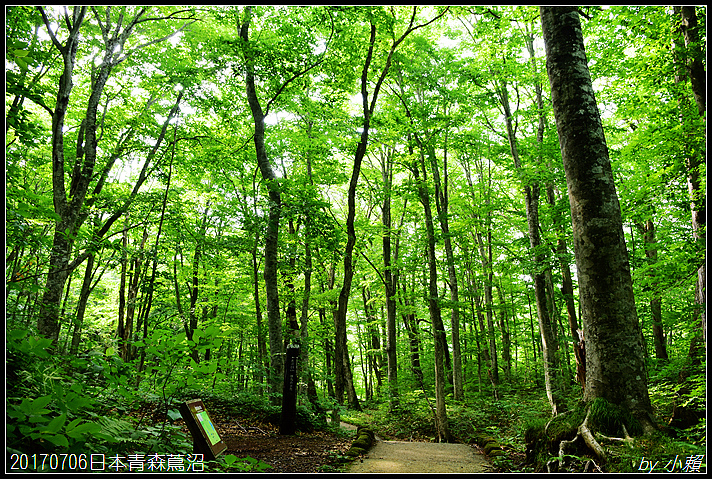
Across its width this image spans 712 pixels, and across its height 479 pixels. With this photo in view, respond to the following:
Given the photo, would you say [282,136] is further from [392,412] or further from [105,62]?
[392,412]

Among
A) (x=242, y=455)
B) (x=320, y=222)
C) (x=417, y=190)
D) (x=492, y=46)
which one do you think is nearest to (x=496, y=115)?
(x=492, y=46)

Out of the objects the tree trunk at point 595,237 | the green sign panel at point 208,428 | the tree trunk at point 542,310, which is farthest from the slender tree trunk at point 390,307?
the green sign panel at point 208,428

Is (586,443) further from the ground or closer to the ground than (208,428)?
closer to the ground

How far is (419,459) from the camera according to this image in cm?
654

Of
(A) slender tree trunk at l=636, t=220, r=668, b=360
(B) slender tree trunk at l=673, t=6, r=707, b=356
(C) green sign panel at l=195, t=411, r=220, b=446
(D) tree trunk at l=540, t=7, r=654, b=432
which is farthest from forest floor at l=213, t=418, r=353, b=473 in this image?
(A) slender tree trunk at l=636, t=220, r=668, b=360

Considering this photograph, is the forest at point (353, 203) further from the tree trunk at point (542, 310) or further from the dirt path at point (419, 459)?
the dirt path at point (419, 459)

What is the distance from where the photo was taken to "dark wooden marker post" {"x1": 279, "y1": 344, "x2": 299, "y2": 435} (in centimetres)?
A: 786

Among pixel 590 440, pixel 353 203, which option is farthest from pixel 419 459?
pixel 353 203

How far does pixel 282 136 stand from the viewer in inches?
570

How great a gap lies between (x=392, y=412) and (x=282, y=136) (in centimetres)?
1095

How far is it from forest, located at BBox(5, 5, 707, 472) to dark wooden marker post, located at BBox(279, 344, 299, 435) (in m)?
0.21

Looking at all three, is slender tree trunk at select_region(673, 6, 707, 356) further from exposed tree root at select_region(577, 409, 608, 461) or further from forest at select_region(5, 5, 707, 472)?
exposed tree root at select_region(577, 409, 608, 461)

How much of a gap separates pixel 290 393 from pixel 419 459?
2.83m

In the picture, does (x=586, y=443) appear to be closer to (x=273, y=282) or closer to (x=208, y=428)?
(x=208, y=428)
